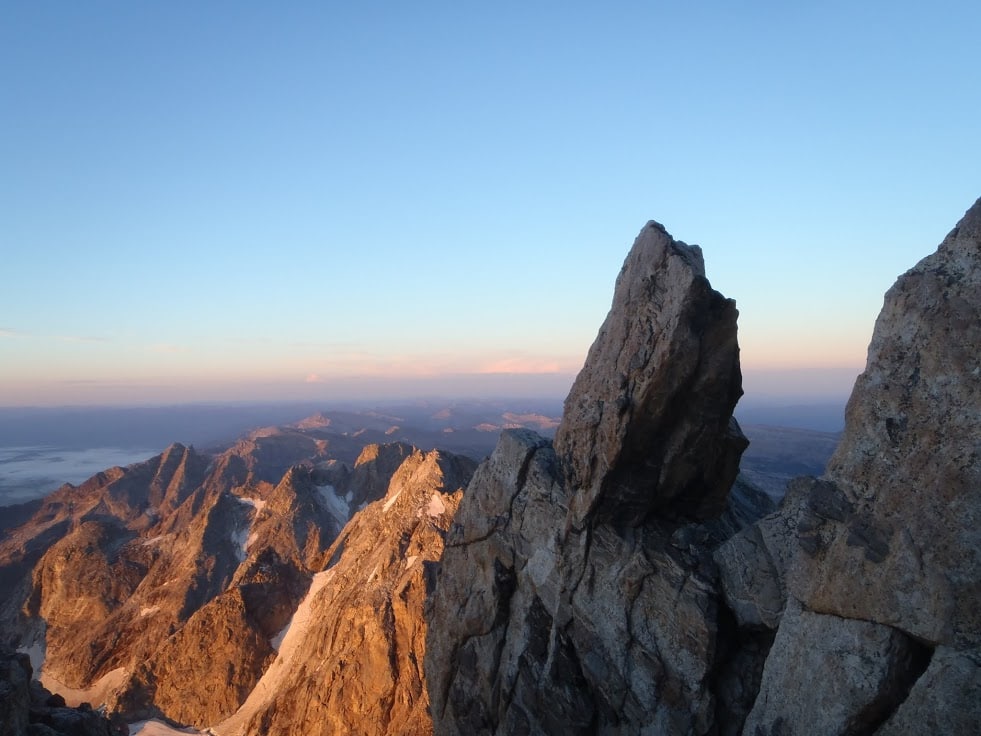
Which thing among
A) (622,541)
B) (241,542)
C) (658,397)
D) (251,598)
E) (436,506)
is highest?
(658,397)

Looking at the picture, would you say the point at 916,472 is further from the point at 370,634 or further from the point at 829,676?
the point at 370,634

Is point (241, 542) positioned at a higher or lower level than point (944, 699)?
lower

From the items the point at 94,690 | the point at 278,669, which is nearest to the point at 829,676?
the point at 278,669

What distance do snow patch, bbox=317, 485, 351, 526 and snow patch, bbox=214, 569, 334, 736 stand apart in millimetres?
27236

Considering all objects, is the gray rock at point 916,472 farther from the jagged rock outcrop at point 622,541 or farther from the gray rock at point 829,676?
the jagged rock outcrop at point 622,541

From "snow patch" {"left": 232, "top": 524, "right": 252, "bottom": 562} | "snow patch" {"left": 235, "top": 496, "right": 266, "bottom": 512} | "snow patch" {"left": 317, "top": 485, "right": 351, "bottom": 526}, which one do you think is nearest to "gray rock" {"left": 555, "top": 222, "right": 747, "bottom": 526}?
"snow patch" {"left": 317, "top": 485, "right": 351, "bottom": 526}

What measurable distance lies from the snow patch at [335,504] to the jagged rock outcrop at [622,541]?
67736mm

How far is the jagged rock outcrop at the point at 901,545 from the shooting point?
32.0 feet

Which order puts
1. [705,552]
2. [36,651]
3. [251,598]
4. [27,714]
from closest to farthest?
[705,552] → [27,714] → [251,598] → [36,651]

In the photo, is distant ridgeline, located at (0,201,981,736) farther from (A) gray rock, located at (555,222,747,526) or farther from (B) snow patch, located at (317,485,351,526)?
(B) snow patch, located at (317,485,351,526)

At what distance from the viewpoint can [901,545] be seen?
10.5 m

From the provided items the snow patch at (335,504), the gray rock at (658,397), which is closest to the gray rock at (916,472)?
the gray rock at (658,397)

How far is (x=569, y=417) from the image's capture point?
18703 millimetres

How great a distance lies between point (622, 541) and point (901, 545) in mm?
7382
